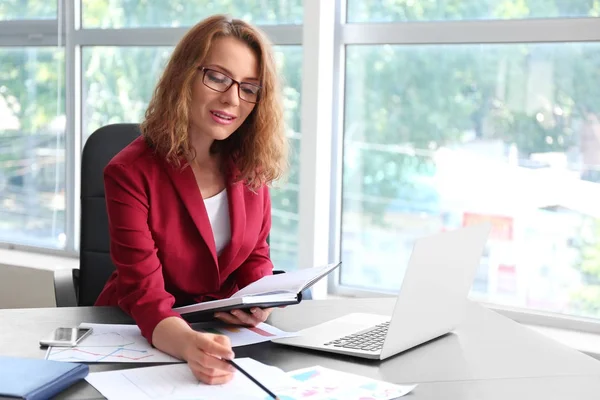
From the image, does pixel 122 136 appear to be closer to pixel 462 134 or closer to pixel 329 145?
pixel 329 145

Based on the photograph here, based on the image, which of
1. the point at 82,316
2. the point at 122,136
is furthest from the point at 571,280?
the point at 82,316

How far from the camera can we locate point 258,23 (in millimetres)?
3613

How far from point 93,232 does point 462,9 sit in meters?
1.62

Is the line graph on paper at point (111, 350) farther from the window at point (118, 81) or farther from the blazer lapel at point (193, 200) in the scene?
the window at point (118, 81)

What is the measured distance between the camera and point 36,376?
135 centimetres

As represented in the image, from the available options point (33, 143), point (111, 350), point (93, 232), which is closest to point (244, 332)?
point (111, 350)

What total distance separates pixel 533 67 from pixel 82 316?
189 centimetres

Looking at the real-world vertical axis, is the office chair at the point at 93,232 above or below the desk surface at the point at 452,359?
above

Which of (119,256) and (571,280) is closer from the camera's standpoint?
(119,256)

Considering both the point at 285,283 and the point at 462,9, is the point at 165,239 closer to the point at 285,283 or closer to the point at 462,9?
the point at 285,283

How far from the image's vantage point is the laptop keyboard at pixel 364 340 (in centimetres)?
167

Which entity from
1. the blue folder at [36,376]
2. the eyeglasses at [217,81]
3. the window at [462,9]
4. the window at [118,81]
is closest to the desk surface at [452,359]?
the blue folder at [36,376]

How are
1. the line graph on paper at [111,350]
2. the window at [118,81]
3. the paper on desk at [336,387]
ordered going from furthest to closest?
the window at [118,81]
the line graph on paper at [111,350]
the paper on desk at [336,387]

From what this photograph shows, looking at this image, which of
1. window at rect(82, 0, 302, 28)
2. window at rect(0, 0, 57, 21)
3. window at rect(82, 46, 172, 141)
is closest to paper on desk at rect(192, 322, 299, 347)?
window at rect(82, 0, 302, 28)
